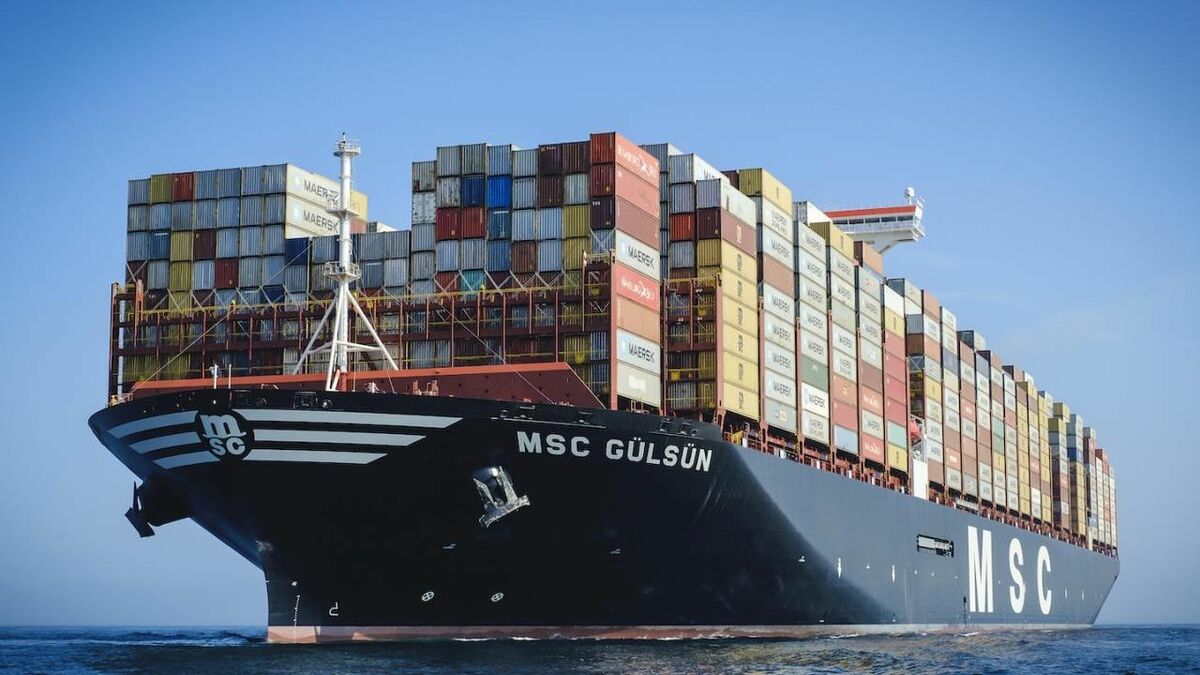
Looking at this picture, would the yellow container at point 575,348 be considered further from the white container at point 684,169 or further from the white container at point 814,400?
the white container at point 814,400

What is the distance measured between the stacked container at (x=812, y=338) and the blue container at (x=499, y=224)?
1156 cm

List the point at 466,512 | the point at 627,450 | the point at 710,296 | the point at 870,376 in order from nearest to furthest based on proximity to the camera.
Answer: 1. the point at 466,512
2. the point at 627,450
3. the point at 710,296
4. the point at 870,376

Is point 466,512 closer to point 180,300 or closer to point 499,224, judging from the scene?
point 499,224

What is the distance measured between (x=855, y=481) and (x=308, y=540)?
21.1 meters

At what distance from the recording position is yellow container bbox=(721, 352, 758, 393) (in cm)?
4266

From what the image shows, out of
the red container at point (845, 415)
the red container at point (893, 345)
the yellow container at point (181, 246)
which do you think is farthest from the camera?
the red container at point (893, 345)

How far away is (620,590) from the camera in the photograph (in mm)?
37906

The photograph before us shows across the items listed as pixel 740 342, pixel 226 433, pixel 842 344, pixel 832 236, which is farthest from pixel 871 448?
pixel 226 433

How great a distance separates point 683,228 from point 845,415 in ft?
38.2

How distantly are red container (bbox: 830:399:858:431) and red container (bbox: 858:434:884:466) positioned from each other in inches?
Result: 28.7

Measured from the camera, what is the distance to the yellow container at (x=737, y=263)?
43594 mm

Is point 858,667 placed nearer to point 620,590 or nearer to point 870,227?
point 620,590

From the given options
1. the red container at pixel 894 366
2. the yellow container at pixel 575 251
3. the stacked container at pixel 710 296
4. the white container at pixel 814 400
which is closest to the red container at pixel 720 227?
the stacked container at pixel 710 296

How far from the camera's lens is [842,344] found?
52.9 m
